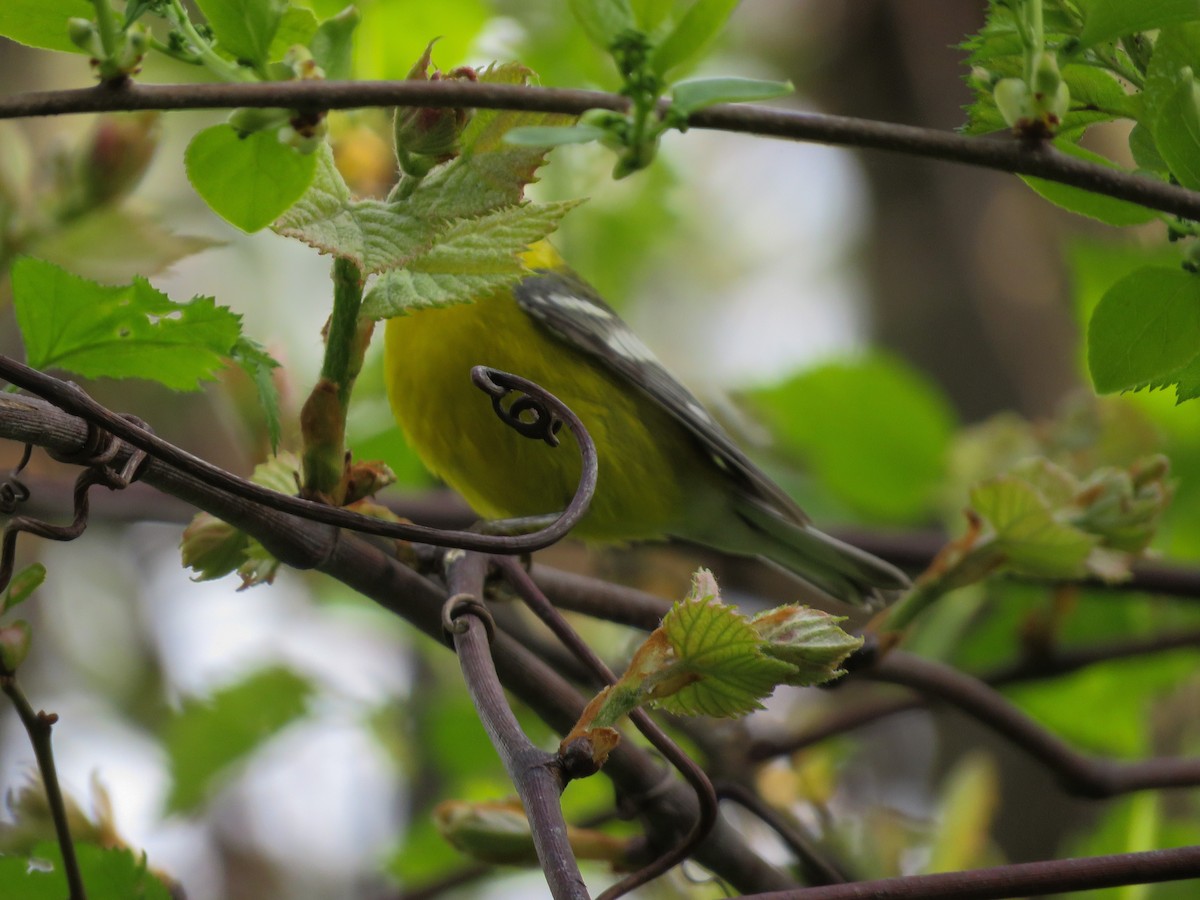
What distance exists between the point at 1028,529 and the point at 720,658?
0.70 m

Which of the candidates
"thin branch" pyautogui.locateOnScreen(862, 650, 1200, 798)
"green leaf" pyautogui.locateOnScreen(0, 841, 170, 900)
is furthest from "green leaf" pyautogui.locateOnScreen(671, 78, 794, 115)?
"thin branch" pyautogui.locateOnScreen(862, 650, 1200, 798)

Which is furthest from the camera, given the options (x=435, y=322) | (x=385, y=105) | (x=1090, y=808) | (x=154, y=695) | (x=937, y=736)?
(x=154, y=695)

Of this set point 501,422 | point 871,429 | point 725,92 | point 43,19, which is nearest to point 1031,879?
point 725,92

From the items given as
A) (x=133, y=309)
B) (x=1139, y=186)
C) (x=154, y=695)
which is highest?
(x=1139, y=186)

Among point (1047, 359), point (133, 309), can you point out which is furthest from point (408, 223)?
point (1047, 359)

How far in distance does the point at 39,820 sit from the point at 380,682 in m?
1.77

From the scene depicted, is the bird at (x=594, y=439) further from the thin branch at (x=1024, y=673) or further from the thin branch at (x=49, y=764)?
the thin branch at (x=49, y=764)

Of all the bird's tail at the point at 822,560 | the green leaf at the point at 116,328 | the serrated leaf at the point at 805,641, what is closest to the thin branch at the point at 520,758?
the serrated leaf at the point at 805,641

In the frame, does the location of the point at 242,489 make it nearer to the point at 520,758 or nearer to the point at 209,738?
the point at 520,758

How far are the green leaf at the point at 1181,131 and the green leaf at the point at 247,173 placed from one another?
583 mm

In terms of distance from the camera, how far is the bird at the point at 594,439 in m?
2.11

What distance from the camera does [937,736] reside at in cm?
346

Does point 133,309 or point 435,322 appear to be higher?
point 435,322

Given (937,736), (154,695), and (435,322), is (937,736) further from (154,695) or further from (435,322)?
(154,695)
